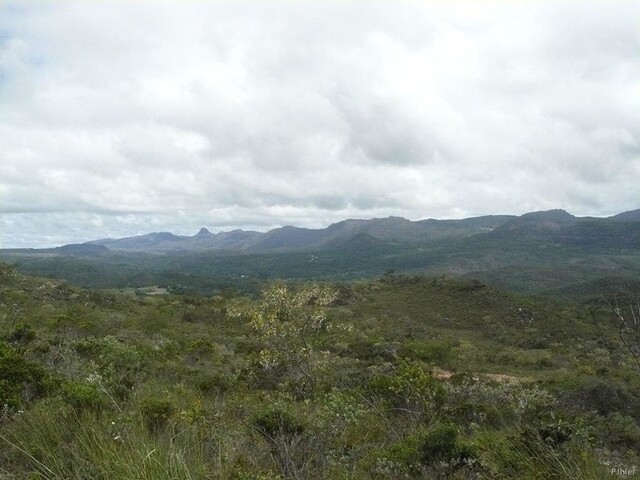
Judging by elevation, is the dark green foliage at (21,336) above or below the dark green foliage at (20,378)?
below

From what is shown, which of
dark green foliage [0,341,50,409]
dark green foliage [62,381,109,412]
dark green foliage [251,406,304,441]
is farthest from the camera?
dark green foliage [0,341,50,409]

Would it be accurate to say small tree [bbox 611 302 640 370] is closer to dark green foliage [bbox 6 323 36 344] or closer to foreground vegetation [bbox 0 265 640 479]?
foreground vegetation [bbox 0 265 640 479]

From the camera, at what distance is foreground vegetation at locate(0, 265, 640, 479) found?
3.82 metres

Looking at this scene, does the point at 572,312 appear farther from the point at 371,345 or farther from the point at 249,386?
the point at 249,386

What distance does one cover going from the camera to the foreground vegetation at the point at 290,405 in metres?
3.82

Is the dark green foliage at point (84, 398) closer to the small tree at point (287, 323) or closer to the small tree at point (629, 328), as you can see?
the small tree at point (629, 328)

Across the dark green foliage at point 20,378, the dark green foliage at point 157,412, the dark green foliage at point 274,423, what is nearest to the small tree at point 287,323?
the dark green foliage at point 157,412

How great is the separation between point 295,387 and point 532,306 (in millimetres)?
44411

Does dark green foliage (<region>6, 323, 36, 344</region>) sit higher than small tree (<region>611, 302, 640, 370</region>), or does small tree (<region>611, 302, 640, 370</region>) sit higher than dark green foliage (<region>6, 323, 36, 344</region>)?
small tree (<region>611, 302, 640, 370</region>)

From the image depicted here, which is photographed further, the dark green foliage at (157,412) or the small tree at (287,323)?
the small tree at (287,323)

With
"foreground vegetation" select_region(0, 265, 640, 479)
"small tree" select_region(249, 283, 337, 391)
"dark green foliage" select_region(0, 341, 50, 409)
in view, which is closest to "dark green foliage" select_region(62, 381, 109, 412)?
"foreground vegetation" select_region(0, 265, 640, 479)

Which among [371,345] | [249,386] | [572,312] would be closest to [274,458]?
[249,386]

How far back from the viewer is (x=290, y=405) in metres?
6.67

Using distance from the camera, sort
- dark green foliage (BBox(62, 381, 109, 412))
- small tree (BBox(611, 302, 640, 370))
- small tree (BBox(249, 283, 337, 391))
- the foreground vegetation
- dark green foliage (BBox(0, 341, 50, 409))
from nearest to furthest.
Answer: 1. small tree (BBox(611, 302, 640, 370))
2. the foreground vegetation
3. dark green foliage (BBox(62, 381, 109, 412))
4. dark green foliage (BBox(0, 341, 50, 409))
5. small tree (BBox(249, 283, 337, 391))
